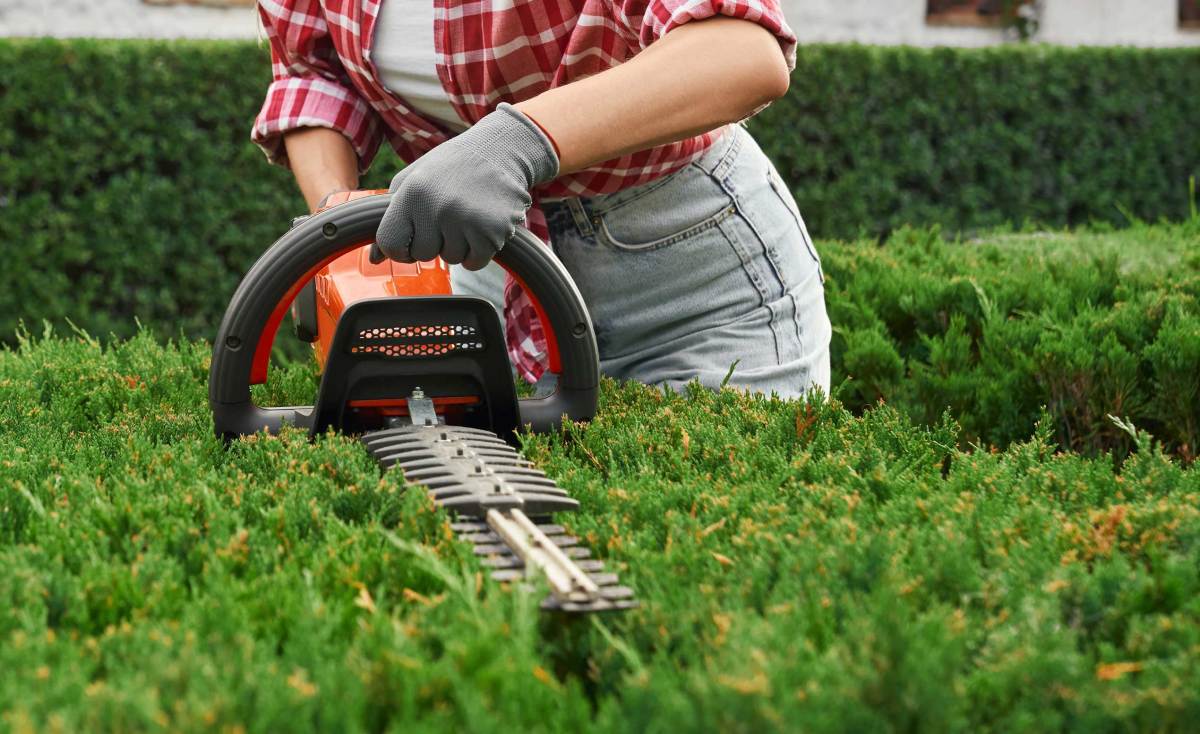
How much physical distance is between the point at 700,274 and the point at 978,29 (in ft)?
41.7

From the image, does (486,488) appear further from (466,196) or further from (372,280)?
(372,280)

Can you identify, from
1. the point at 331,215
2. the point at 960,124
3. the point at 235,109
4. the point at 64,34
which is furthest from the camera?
the point at 64,34

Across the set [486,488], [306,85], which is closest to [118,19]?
[306,85]

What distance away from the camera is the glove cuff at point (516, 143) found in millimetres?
1797

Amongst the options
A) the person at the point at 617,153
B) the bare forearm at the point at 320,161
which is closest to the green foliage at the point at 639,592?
the person at the point at 617,153

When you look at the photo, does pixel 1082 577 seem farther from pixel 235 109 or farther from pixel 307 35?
pixel 235 109

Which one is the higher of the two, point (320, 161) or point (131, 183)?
point (320, 161)

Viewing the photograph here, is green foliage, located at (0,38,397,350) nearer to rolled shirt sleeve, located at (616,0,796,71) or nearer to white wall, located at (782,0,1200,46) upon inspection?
rolled shirt sleeve, located at (616,0,796,71)

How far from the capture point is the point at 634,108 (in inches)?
72.4

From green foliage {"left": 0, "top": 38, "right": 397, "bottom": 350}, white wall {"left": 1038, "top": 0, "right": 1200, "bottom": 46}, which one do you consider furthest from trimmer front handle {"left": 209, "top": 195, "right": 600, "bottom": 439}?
white wall {"left": 1038, "top": 0, "right": 1200, "bottom": 46}

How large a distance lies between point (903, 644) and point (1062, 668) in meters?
0.14

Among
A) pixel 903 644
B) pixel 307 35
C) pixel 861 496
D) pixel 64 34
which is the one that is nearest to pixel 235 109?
pixel 64 34

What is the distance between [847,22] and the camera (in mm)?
13000

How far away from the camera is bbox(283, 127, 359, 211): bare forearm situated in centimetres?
259
